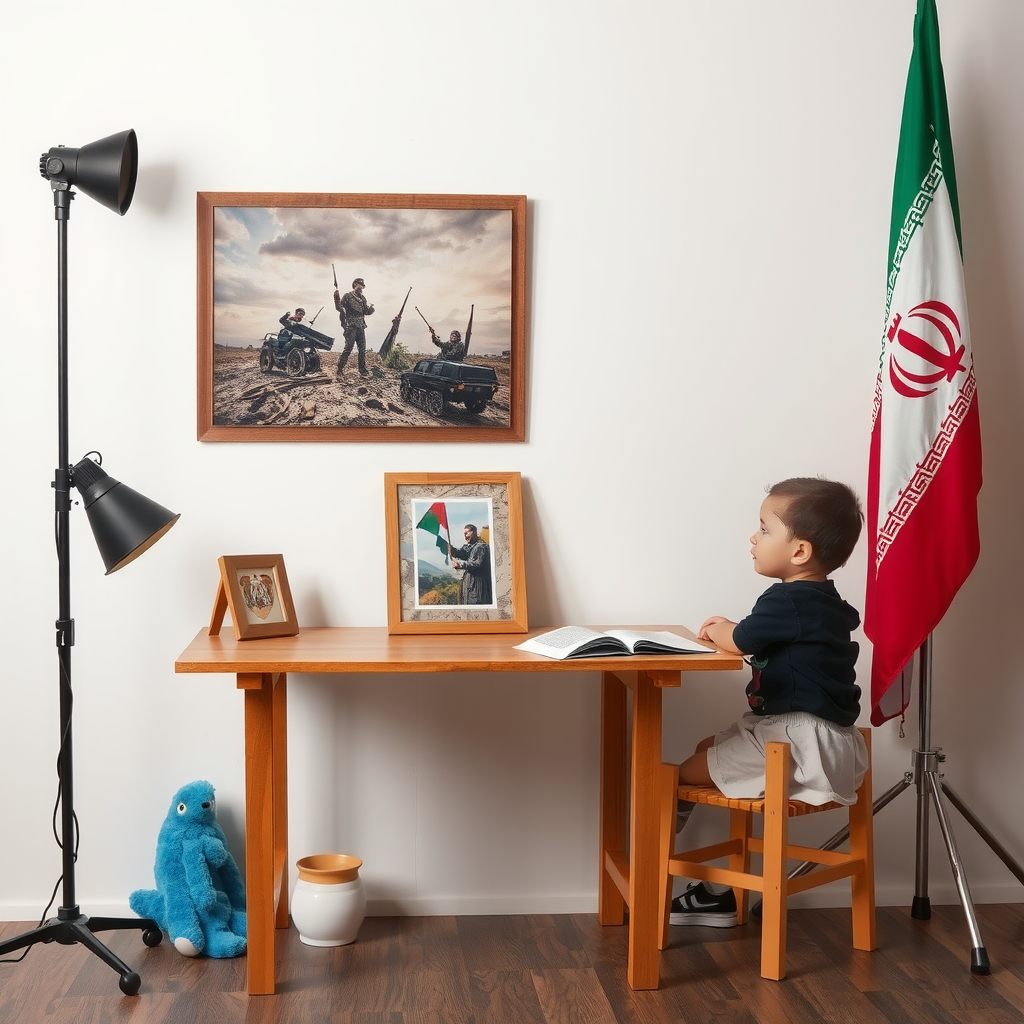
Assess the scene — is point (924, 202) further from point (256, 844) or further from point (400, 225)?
point (256, 844)

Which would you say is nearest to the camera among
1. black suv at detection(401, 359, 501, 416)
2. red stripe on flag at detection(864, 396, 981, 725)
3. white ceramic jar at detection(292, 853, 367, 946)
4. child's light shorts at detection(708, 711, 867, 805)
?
child's light shorts at detection(708, 711, 867, 805)

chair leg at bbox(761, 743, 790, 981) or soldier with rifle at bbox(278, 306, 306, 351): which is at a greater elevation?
soldier with rifle at bbox(278, 306, 306, 351)

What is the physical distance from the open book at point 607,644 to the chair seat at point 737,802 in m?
0.33

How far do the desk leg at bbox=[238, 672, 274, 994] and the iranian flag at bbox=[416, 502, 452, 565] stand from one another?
22.6 inches

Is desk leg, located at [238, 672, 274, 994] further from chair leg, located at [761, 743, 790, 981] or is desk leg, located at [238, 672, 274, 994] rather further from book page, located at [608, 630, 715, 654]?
chair leg, located at [761, 743, 790, 981]

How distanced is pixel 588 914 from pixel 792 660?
877 mm

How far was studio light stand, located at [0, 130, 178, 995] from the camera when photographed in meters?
2.15

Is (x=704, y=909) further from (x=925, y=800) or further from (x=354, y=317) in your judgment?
(x=354, y=317)

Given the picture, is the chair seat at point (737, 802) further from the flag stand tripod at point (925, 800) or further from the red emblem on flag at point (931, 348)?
the red emblem on flag at point (931, 348)

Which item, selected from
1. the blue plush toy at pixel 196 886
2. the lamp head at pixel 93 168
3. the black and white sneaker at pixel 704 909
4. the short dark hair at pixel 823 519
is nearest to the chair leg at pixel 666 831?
the black and white sneaker at pixel 704 909

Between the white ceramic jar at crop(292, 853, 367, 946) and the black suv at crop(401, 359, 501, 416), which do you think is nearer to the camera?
the white ceramic jar at crop(292, 853, 367, 946)

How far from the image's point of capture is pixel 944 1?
2.62 metres

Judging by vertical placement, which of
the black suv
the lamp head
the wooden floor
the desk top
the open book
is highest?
the lamp head

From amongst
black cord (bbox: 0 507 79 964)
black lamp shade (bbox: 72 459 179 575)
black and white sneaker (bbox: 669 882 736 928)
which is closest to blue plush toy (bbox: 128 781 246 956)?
black cord (bbox: 0 507 79 964)
